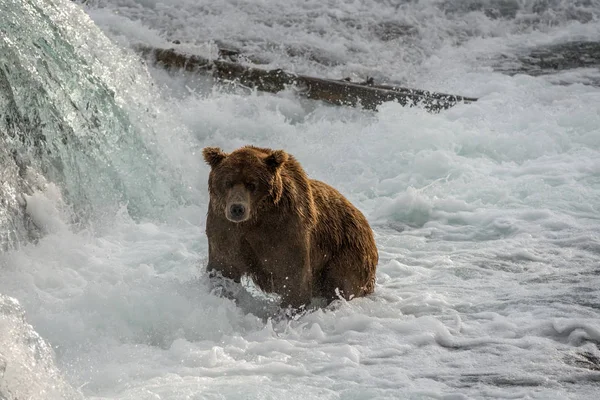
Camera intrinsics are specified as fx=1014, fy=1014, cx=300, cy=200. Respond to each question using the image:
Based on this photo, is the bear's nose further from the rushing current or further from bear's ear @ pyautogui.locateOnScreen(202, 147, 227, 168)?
the rushing current

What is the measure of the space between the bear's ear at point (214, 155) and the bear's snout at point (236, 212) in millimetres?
425

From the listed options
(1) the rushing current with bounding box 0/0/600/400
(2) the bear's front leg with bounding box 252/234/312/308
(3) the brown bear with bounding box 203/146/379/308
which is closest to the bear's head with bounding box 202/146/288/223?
(3) the brown bear with bounding box 203/146/379/308

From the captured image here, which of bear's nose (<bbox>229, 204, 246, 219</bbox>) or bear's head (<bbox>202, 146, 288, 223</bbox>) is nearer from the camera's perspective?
bear's nose (<bbox>229, 204, 246, 219</bbox>)

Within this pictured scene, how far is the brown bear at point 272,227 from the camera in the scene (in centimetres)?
573

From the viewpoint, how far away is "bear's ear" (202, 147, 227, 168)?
5.84m

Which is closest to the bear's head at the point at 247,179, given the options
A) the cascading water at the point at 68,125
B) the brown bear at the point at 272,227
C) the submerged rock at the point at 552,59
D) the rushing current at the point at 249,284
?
the brown bear at the point at 272,227

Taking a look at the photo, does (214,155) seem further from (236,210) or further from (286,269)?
(286,269)

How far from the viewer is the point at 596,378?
5.22 m

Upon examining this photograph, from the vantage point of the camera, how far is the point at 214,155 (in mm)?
5852

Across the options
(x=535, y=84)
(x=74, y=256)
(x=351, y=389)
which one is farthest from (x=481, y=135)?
(x=351, y=389)

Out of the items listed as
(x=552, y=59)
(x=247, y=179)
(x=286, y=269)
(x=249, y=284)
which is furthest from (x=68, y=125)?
(x=552, y=59)

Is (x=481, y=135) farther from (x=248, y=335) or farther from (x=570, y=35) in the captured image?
(x=570, y=35)

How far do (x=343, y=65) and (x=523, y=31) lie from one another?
396cm

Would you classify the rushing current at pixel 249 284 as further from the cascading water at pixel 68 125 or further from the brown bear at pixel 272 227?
the brown bear at pixel 272 227
